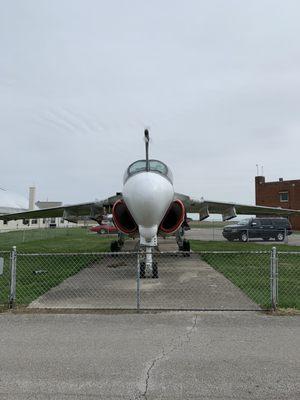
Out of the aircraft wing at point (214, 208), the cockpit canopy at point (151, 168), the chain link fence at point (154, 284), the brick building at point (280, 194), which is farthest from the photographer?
the brick building at point (280, 194)

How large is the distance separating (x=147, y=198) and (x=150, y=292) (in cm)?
220

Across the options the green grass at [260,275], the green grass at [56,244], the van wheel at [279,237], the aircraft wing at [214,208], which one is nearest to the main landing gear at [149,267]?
the green grass at [260,275]

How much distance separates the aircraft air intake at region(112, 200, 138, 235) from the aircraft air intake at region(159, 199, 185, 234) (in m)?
0.98

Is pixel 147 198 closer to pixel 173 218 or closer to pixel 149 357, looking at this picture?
pixel 173 218

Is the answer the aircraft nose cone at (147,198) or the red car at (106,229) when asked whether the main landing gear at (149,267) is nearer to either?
the aircraft nose cone at (147,198)

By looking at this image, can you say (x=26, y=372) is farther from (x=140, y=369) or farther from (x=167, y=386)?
(x=167, y=386)

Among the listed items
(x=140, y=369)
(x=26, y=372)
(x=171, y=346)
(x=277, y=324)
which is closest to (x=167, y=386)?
(x=140, y=369)

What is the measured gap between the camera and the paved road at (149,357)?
3961mm

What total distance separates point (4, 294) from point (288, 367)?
650cm

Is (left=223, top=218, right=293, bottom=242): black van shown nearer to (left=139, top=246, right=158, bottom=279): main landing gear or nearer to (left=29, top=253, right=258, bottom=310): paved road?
(left=29, top=253, right=258, bottom=310): paved road

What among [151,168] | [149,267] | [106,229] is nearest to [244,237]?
→ [151,168]

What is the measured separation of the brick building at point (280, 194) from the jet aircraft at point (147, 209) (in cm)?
2373

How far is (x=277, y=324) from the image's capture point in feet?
20.8

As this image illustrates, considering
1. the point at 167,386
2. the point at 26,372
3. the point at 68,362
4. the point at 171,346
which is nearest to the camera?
the point at 167,386
